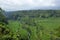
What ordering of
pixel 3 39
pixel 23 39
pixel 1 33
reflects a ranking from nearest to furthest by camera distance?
pixel 3 39 < pixel 1 33 < pixel 23 39

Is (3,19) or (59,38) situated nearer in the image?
(59,38)

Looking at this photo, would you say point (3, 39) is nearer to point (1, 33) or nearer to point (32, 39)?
point (1, 33)

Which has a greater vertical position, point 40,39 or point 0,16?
point 0,16

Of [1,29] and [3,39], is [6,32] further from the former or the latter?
[3,39]

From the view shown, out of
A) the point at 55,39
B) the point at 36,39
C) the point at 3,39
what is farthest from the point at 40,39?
the point at 3,39

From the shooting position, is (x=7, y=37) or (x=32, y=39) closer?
(x=7, y=37)

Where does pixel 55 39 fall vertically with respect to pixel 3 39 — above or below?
below

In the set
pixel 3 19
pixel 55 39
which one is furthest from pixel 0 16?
pixel 55 39

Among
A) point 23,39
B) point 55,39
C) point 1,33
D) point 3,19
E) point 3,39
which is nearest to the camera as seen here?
point 3,39

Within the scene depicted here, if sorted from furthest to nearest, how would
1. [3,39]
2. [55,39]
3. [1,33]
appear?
[55,39] < [1,33] < [3,39]

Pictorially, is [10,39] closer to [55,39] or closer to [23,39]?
[23,39]
